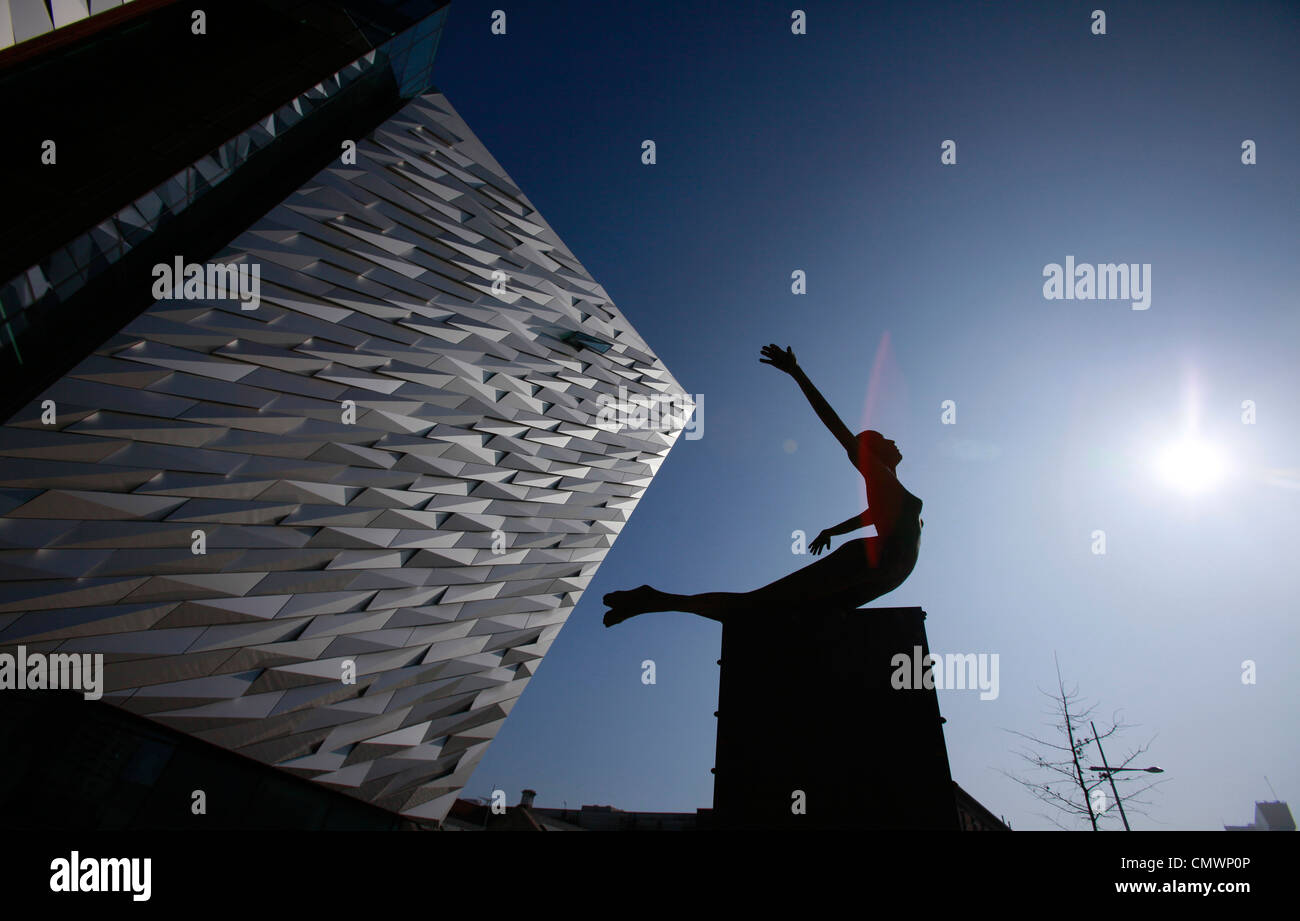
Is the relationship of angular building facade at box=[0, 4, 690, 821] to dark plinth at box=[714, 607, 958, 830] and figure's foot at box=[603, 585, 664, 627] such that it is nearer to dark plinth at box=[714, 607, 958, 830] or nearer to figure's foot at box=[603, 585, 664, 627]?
figure's foot at box=[603, 585, 664, 627]

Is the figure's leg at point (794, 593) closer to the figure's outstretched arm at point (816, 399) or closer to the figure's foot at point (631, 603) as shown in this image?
the figure's foot at point (631, 603)

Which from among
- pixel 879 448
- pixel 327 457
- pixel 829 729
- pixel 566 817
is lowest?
pixel 566 817

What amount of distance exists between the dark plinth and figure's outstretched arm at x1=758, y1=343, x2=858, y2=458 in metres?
1.32

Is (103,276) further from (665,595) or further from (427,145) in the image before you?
(665,595)

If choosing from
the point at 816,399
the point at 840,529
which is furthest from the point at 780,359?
the point at 840,529

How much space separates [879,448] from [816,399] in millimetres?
694

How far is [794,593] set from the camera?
4262 millimetres

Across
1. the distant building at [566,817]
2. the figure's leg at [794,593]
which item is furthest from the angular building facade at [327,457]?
the figure's leg at [794,593]

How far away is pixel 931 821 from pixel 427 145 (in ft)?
67.8

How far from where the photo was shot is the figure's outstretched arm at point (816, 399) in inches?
177

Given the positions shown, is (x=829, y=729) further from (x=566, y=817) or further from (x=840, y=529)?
(x=566, y=817)

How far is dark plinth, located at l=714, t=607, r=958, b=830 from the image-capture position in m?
3.45
